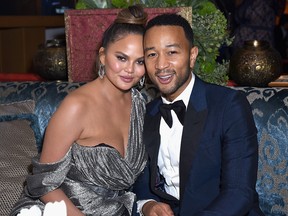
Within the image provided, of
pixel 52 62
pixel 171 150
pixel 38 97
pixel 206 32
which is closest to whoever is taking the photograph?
pixel 171 150

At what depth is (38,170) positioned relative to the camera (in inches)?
82.7

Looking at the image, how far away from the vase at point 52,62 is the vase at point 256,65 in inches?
37.5

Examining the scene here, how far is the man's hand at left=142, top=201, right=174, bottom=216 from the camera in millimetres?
2121

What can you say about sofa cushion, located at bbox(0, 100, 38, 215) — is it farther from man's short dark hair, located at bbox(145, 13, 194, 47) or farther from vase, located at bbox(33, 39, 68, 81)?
man's short dark hair, located at bbox(145, 13, 194, 47)

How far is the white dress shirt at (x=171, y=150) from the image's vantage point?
2.16 meters

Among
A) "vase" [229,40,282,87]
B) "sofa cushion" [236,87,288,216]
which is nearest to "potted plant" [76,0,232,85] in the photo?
"vase" [229,40,282,87]

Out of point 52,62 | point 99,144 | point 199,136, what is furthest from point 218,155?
point 52,62

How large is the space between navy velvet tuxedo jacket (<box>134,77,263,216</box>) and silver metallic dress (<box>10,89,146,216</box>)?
0.75ft

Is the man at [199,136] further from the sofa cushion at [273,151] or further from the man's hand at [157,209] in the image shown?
the sofa cushion at [273,151]

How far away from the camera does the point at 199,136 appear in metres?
2.07

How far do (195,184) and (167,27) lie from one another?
59 cm

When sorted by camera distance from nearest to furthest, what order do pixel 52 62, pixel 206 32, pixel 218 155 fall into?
pixel 218 155 < pixel 206 32 < pixel 52 62

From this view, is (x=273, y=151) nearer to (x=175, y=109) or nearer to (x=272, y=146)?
(x=272, y=146)

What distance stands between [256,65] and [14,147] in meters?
1.21
